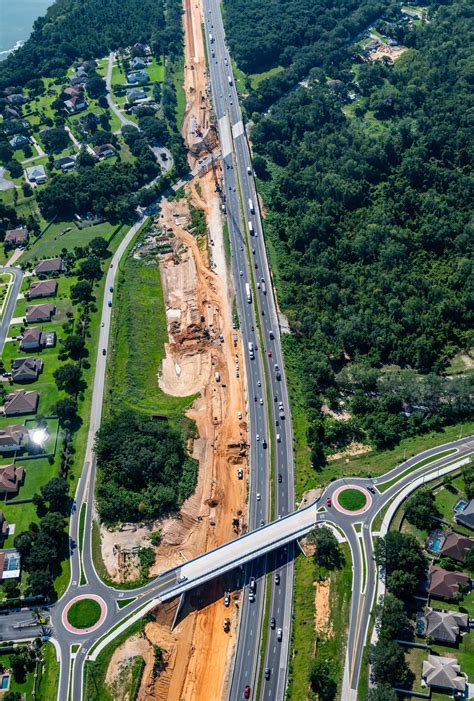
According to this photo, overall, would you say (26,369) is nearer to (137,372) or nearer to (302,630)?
(137,372)

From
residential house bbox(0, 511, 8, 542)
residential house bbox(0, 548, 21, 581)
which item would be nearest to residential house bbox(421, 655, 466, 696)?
residential house bbox(0, 548, 21, 581)

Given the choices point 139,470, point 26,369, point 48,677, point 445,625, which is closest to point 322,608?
point 445,625

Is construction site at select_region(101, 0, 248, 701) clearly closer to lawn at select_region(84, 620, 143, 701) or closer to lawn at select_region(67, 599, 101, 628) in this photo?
lawn at select_region(84, 620, 143, 701)

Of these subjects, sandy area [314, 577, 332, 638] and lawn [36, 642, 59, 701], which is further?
sandy area [314, 577, 332, 638]

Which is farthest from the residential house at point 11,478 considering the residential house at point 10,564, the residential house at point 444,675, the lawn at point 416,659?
the residential house at point 444,675

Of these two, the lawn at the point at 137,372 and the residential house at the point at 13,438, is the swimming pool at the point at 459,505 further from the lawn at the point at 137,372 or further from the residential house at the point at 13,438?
the residential house at the point at 13,438

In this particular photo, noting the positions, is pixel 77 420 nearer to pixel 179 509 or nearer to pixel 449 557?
pixel 179 509

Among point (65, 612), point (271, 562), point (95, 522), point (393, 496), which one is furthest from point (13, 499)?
point (393, 496)
